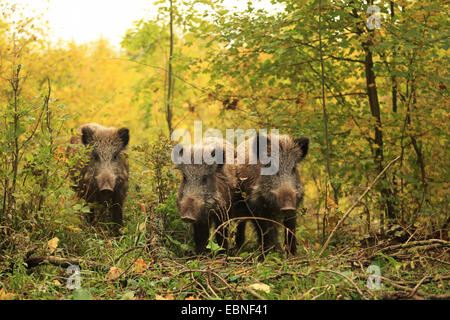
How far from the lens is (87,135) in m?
6.70

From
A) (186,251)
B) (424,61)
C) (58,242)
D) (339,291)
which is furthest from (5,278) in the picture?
(424,61)

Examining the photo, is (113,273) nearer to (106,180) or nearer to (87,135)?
(106,180)

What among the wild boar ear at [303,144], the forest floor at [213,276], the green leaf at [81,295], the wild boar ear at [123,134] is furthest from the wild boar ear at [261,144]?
the green leaf at [81,295]

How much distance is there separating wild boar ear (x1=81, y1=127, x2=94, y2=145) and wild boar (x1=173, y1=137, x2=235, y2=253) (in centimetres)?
166

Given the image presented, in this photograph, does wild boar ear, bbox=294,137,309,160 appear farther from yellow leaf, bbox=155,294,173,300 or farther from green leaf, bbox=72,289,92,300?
green leaf, bbox=72,289,92,300

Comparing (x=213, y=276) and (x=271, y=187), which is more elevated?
(x=271, y=187)

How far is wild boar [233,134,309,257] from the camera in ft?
18.0

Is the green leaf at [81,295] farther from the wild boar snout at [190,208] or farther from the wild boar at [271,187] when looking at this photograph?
the wild boar at [271,187]

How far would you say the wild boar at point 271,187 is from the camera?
548 centimetres

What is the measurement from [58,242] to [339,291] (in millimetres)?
2925

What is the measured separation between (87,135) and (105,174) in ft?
2.27

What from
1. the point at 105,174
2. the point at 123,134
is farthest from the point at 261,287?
the point at 123,134

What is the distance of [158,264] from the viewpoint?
4422 mm
